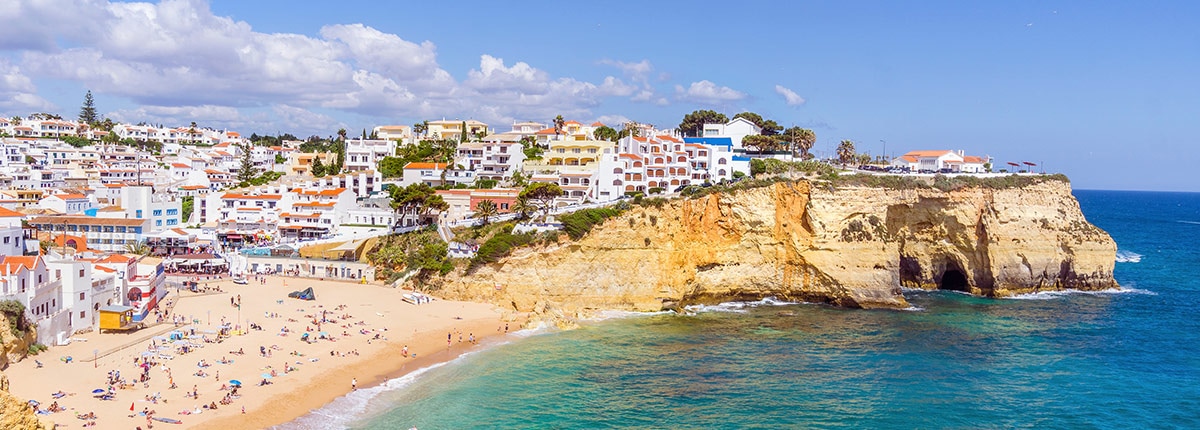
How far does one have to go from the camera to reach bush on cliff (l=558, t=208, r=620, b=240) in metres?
49.8

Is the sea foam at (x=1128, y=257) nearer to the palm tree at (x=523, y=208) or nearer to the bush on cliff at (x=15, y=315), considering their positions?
the palm tree at (x=523, y=208)

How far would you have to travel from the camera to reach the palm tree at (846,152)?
78188mm

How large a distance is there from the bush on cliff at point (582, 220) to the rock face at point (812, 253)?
1.78 ft

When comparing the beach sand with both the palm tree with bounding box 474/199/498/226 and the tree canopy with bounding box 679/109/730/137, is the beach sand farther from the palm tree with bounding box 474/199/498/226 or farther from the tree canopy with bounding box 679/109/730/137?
the tree canopy with bounding box 679/109/730/137

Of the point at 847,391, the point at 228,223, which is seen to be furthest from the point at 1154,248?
the point at 228,223

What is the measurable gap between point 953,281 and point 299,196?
55793 millimetres

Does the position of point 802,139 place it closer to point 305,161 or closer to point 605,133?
point 605,133

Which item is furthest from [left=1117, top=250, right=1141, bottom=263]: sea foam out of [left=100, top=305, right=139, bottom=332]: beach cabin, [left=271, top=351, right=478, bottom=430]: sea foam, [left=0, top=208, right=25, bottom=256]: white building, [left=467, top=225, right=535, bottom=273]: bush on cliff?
[left=0, top=208, right=25, bottom=256]: white building

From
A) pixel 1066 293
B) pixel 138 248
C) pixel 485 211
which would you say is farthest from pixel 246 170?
pixel 1066 293

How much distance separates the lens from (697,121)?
303 feet

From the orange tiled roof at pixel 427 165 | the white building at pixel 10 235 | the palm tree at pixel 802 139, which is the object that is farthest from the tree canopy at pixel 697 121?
the white building at pixel 10 235

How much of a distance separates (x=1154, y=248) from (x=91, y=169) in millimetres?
126017

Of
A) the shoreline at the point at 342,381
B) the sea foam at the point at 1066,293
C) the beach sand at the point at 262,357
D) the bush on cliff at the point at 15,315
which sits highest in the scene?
the bush on cliff at the point at 15,315

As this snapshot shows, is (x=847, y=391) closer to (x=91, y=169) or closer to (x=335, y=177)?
(x=335, y=177)
